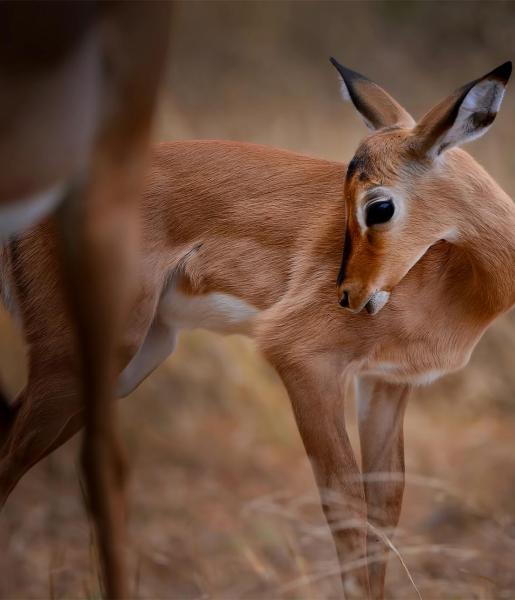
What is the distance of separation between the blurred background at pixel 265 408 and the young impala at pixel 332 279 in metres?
1.23

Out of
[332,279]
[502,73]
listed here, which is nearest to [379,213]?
[332,279]

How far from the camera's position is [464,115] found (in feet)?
9.45

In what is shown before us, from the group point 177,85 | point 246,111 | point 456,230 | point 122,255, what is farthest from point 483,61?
point 122,255

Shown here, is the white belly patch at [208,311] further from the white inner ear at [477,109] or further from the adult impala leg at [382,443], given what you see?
the white inner ear at [477,109]

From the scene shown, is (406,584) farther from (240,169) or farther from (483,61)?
(483,61)

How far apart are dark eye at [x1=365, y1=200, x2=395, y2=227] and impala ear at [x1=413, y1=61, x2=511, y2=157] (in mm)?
186

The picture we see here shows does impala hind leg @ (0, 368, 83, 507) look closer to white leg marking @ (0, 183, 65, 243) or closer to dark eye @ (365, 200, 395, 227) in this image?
dark eye @ (365, 200, 395, 227)

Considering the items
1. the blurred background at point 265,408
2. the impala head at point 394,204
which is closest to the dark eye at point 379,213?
the impala head at point 394,204

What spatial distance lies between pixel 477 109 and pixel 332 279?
29.3 inches

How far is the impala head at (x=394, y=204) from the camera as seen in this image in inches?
118

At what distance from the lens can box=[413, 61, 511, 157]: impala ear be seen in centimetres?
280

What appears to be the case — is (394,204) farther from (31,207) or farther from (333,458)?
(31,207)

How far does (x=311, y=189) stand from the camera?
346 cm

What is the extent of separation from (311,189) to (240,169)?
0.25m
